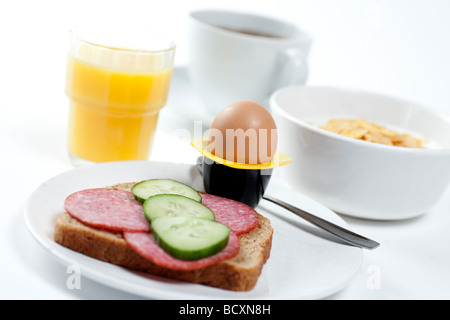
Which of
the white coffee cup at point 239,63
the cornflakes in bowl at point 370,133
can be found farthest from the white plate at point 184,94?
the cornflakes in bowl at point 370,133

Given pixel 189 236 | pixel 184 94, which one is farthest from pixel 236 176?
pixel 184 94

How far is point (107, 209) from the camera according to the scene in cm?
131

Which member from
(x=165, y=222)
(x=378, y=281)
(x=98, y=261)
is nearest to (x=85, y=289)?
(x=98, y=261)

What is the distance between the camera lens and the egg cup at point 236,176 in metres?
1.52

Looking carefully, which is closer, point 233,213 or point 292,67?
point 233,213

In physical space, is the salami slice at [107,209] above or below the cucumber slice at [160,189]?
below

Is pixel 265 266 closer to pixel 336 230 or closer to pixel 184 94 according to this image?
pixel 336 230

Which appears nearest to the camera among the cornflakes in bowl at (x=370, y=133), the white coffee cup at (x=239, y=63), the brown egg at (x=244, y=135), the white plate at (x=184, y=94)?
the brown egg at (x=244, y=135)

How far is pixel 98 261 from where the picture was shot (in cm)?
120

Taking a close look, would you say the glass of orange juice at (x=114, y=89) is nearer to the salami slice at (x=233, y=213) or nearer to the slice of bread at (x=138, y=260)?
the salami slice at (x=233, y=213)

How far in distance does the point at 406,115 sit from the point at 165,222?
1.17m

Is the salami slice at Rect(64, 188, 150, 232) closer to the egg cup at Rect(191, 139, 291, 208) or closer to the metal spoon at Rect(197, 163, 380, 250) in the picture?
the egg cup at Rect(191, 139, 291, 208)

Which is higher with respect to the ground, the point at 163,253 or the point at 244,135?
the point at 244,135

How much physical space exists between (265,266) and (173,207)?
25cm
